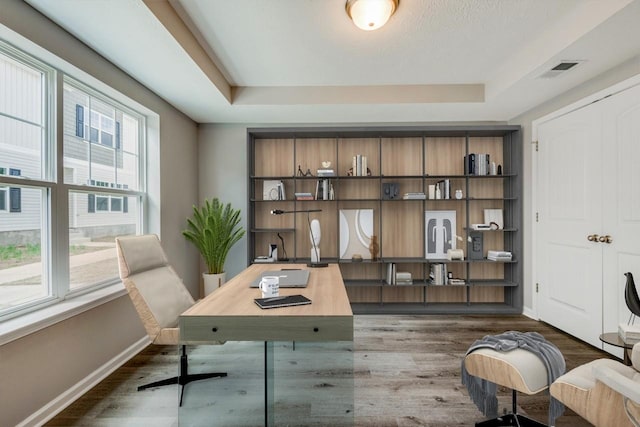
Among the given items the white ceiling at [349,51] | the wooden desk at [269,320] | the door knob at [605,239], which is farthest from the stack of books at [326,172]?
the door knob at [605,239]

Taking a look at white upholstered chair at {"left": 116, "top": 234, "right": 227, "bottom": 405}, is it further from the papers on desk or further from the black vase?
the black vase

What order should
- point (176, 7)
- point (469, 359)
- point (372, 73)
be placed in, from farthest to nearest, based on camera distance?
point (372, 73), point (176, 7), point (469, 359)

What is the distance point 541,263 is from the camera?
11.5 feet

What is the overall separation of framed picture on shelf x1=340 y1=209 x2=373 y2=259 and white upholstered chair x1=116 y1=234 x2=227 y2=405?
7.11 ft

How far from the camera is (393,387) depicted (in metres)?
2.17

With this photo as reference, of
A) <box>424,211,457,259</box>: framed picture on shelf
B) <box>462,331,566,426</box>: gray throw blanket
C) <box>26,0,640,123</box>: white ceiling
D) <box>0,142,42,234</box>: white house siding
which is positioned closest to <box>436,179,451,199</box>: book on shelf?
<box>424,211,457,259</box>: framed picture on shelf

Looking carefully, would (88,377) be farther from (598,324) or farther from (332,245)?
(598,324)

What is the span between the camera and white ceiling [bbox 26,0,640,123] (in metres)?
2.02

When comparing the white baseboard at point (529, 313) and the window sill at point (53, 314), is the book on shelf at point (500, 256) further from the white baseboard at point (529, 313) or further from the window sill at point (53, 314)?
the window sill at point (53, 314)

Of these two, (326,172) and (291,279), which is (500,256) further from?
(291,279)

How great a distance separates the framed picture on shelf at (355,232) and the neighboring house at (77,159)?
7.79 feet

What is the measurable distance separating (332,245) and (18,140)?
10.2 ft

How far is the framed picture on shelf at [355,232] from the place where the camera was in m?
4.03

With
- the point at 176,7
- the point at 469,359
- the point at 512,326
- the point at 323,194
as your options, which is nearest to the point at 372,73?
the point at 323,194
